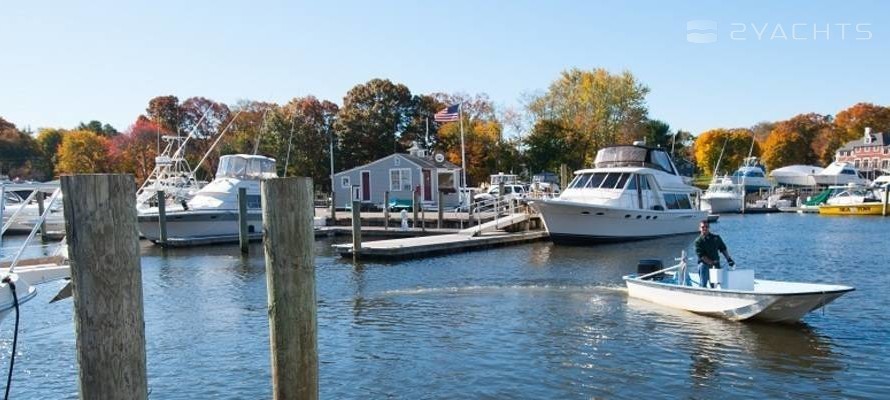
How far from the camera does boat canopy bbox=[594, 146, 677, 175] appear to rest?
31.8 m

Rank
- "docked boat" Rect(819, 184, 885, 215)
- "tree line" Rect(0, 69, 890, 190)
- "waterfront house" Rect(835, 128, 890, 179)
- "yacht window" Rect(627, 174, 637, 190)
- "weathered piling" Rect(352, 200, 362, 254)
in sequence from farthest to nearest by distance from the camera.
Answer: "waterfront house" Rect(835, 128, 890, 179) → "tree line" Rect(0, 69, 890, 190) → "docked boat" Rect(819, 184, 885, 215) → "yacht window" Rect(627, 174, 637, 190) → "weathered piling" Rect(352, 200, 362, 254)

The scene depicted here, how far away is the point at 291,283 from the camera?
5602mm

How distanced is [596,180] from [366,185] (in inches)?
841

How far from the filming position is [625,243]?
29328 millimetres

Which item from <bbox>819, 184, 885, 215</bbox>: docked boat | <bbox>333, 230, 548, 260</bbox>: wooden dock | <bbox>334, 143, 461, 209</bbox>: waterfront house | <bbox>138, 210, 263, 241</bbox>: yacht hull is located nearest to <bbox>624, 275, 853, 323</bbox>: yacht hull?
<bbox>333, 230, 548, 260</bbox>: wooden dock

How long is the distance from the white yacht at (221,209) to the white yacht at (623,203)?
13.2 metres

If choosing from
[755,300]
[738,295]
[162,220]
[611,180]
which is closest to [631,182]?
[611,180]

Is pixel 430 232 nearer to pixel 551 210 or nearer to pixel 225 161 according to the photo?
pixel 551 210

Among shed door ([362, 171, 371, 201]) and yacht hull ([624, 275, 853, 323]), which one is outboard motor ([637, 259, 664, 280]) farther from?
shed door ([362, 171, 371, 201])

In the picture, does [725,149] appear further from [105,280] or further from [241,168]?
[105,280]

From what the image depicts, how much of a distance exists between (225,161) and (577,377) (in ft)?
95.0

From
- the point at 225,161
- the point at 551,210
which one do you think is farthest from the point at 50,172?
the point at 551,210

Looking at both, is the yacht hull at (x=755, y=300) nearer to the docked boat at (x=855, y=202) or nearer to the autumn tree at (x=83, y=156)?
the docked boat at (x=855, y=202)

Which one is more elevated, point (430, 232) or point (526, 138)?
point (526, 138)
